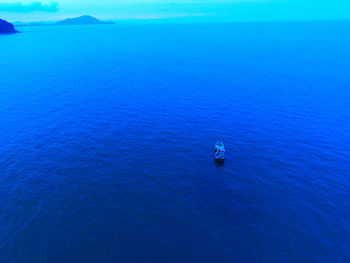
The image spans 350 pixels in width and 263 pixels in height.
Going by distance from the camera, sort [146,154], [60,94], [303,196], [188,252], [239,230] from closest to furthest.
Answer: [188,252] → [239,230] → [303,196] → [146,154] → [60,94]

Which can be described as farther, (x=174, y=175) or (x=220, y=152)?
(x=220, y=152)

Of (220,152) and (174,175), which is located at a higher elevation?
(220,152)

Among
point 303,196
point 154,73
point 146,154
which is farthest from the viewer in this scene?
point 154,73

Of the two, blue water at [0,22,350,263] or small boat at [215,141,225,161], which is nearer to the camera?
blue water at [0,22,350,263]

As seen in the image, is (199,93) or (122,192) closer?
(122,192)

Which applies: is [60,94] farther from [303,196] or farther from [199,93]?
[303,196]

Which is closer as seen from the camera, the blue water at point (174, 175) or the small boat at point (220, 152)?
the blue water at point (174, 175)

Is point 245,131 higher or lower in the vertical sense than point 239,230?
higher

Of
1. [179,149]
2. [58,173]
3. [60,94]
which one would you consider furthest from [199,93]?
[58,173]
